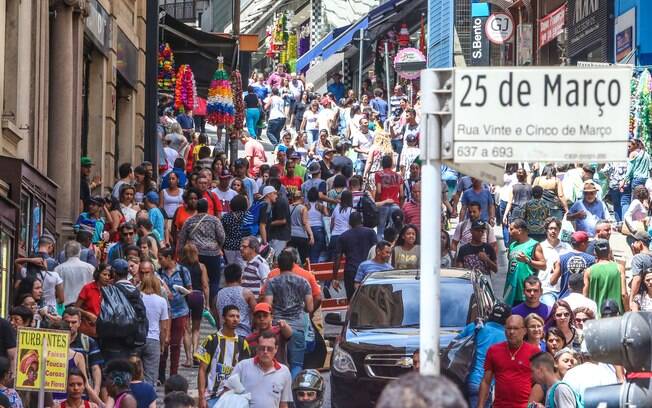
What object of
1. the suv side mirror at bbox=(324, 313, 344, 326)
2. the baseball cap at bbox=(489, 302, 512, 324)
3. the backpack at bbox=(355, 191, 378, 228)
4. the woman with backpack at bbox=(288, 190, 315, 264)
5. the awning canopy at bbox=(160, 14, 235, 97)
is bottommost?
the suv side mirror at bbox=(324, 313, 344, 326)

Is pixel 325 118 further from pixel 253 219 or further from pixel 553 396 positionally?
Result: pixel 553 396

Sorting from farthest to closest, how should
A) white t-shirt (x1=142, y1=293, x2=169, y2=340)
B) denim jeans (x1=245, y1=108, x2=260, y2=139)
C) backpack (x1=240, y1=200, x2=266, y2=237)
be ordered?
denim jeans (x1=245, y1=108, x2=260, y2=139) < backpack (x1=240, y1=200, x2=266, y2=237) < white t-shirt (x1=142, y1=293, x2=169, y2=340)

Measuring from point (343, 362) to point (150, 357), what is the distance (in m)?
1.74

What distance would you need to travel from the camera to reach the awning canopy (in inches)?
1432

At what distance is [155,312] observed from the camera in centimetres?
1602

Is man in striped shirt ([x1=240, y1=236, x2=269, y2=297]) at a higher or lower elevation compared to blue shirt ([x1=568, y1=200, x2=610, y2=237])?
lower

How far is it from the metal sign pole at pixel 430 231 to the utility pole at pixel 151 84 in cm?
2511

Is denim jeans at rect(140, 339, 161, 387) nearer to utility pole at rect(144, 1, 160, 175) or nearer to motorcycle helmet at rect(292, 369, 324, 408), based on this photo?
motorcycle helmet at rect(292, 369, 324, 408)

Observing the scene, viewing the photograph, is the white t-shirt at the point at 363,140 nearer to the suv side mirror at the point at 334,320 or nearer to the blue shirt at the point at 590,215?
the blue shirt at the point at 590,215

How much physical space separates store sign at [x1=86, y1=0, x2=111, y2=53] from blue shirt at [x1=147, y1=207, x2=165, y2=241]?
3934 mm

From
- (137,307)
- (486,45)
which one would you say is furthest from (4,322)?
(486,45)

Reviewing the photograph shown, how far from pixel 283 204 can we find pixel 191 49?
1574 cm

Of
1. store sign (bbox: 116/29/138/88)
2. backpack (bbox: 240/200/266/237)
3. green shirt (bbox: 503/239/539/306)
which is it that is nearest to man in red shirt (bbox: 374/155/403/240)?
backpack (bbox: 240/200/266/237)

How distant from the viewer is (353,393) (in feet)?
52.3
